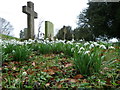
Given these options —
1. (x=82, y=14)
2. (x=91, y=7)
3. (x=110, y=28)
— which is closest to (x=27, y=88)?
(x=110, y=28)

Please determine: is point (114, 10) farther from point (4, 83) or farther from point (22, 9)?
point (4, 83)

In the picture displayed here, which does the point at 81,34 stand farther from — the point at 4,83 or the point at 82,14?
the point at 4,83

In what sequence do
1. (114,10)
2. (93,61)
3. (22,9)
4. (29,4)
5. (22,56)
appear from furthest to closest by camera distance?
(114,10), (29,4), (22,9), (22,56), (93,61)

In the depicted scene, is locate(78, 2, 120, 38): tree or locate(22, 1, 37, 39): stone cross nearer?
locate(22, 1, 37, 39): stone cross

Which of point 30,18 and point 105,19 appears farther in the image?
point 105,19

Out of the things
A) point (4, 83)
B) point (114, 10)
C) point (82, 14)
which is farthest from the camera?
point (82, 14)

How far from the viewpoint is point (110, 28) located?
44.4 ft

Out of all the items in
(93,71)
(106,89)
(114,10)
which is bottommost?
(106,89)

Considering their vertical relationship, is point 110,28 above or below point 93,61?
above

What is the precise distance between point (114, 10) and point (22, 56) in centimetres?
1284

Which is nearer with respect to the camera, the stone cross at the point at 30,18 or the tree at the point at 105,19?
the stone cross at the point at 30,18

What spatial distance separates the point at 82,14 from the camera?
54.3 feet

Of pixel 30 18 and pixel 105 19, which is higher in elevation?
pixel 105 19

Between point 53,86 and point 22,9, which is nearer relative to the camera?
point 53,86
